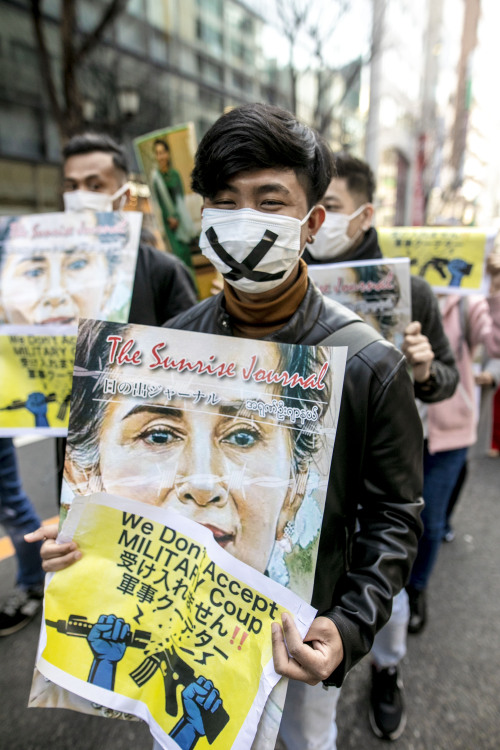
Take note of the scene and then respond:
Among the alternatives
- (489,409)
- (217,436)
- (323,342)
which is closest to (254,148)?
(323,342)

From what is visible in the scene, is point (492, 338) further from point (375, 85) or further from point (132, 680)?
point (375, 85)

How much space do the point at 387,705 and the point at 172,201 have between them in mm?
2252

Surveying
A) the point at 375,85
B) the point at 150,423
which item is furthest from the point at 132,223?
the point at 375,85

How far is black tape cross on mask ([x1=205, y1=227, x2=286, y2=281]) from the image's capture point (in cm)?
110

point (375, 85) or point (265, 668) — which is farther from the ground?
point (375, 85)

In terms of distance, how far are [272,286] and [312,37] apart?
27.0 feet

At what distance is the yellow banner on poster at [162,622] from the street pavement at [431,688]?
1.11 metres

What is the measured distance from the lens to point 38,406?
1.61 metres

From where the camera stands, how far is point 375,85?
1180 centimetres

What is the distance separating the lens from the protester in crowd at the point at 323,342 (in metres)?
1.02

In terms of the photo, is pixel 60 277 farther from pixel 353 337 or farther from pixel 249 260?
A: pixel 353 337

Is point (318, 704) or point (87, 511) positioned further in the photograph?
point (318, 704)

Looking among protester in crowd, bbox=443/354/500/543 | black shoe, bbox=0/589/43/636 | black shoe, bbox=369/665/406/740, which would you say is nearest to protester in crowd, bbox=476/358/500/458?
protester in crowd, bbox=443/354/500/543

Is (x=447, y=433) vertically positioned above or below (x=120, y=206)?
below
